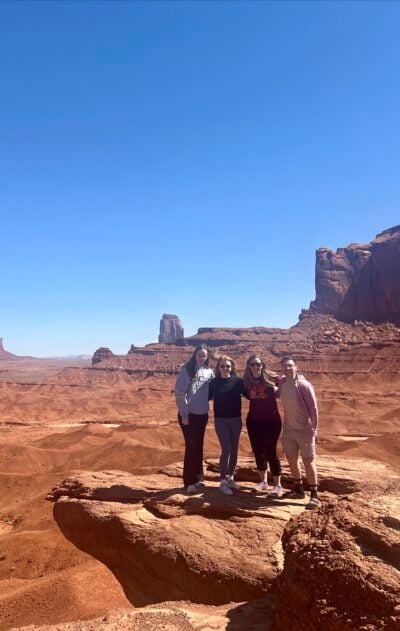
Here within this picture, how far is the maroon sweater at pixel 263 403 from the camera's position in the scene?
5.90 metres

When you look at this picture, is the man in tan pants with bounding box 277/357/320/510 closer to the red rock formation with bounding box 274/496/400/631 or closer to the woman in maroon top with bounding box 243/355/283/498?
the woman in maroon top with bounding box 243/355/283/498

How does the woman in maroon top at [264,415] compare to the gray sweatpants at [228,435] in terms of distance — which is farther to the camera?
the gray sweatpants at [228,435]

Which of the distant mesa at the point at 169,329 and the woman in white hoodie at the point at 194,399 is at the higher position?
the distant mesa at the point at 169,329

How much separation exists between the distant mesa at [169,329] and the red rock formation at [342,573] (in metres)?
153

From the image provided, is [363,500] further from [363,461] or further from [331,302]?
[331,302]

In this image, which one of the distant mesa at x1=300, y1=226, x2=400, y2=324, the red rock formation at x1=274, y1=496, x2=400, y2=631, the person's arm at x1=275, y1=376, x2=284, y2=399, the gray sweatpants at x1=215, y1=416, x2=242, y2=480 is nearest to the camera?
the red rock formation at x1=274, y1=496, x2=400, y2=631

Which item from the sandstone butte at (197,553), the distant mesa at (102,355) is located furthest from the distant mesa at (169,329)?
the sandstone butte at (197,553)

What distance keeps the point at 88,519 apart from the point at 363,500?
4.22 metres

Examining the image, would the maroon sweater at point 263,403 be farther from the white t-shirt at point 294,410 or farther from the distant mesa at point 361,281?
the distant mesa at point 361,281

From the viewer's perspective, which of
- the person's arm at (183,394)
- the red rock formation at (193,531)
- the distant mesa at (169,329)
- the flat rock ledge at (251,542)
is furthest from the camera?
the distant mesa at (169,329)

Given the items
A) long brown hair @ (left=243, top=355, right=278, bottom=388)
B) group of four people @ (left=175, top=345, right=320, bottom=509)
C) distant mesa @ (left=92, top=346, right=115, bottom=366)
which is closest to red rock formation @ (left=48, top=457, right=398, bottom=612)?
group of four people @ (left=175, top=345, right=320, bottom=509)

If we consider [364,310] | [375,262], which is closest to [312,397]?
[364,310]

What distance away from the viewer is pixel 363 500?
13.5ft

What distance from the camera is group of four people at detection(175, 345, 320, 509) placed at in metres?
5.64
